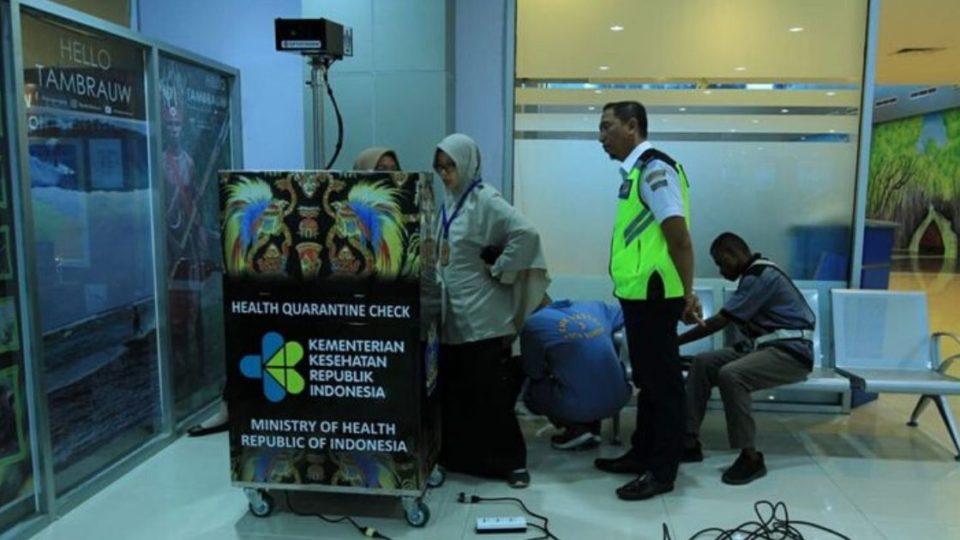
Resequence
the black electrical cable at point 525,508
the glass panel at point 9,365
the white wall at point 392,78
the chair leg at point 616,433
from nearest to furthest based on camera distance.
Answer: the glass panel at point 9,365, the black electrical cable at point 525,508, the chair leg at point 616,433, the white wall at point 392,78

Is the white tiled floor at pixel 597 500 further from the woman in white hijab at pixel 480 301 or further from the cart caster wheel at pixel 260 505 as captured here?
the woman in white hijab at pixel 480 301

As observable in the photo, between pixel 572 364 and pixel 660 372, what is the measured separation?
0.47 m

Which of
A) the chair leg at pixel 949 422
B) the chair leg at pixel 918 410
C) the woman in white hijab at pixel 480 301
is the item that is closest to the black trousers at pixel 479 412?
the woman in white hijab at pixel 480 301

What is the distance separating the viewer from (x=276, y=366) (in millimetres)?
2932

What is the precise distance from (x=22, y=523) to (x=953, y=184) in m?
16.5

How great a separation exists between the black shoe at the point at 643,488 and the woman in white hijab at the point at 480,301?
1.41ft

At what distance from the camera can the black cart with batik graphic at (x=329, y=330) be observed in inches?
111

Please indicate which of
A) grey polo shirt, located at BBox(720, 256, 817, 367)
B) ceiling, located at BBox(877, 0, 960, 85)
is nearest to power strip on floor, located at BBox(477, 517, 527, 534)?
grey polo shirt, located at BBox(720, 256, 817, 367)

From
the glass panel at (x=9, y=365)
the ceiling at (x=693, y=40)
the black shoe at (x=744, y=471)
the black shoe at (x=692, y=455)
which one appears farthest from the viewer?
the ceiling at (x=693, y=40)

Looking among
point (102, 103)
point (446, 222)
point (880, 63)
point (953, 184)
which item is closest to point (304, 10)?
point (102, 103)

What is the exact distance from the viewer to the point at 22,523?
2.88 m

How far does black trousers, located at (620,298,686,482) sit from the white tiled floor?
0.19 metres

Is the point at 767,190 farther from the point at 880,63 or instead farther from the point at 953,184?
the point at 953,184

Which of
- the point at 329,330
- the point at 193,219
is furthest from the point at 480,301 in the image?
the point at 193,219
